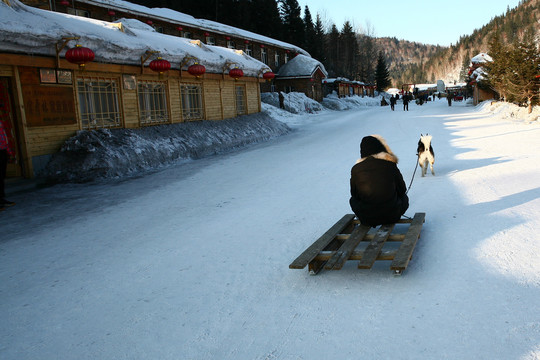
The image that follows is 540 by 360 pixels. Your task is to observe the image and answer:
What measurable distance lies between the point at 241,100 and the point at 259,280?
1727 cm

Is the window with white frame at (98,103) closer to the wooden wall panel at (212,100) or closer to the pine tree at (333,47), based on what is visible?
the wooden wall panel at (212,100)

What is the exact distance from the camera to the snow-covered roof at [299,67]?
1581 inches

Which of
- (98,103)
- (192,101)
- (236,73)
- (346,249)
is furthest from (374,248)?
(236,73)

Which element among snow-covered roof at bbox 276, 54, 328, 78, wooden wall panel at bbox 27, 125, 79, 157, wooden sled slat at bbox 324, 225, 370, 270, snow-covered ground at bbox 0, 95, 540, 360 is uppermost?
snow-covered roof at bbox 276, 54, 328, 78

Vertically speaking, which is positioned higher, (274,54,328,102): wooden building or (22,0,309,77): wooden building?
(22,0,309,77): wooden building

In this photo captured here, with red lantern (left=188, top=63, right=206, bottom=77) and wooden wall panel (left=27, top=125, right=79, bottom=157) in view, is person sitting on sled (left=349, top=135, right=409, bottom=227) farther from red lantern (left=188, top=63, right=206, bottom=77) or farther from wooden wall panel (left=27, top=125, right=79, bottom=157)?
red lantern (left=188, top=63, right=206, bottom=77)

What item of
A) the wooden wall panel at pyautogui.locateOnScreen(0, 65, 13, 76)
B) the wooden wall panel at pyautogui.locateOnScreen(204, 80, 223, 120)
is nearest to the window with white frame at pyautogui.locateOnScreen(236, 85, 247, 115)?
the wooden wall panel at pyautogui.locateOnScreen(204, 80, 223, 120)

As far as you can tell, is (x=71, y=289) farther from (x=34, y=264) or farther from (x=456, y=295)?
(x=456, y=295)

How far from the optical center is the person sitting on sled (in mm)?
4477

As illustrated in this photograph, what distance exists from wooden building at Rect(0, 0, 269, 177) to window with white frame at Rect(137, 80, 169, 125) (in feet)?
0.11

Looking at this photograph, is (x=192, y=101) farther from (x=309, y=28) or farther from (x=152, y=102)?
(x=309, y=28)

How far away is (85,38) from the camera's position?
1068 centimetres

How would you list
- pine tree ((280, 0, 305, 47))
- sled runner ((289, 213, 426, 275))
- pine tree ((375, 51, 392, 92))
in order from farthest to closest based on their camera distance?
pine tree ((375, 51, 392, 92)) → pine tree ((280, 0, 305, 47)) → sled runner ((289, 213, 426, 275))

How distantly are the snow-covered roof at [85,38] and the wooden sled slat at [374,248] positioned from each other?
8794mm
